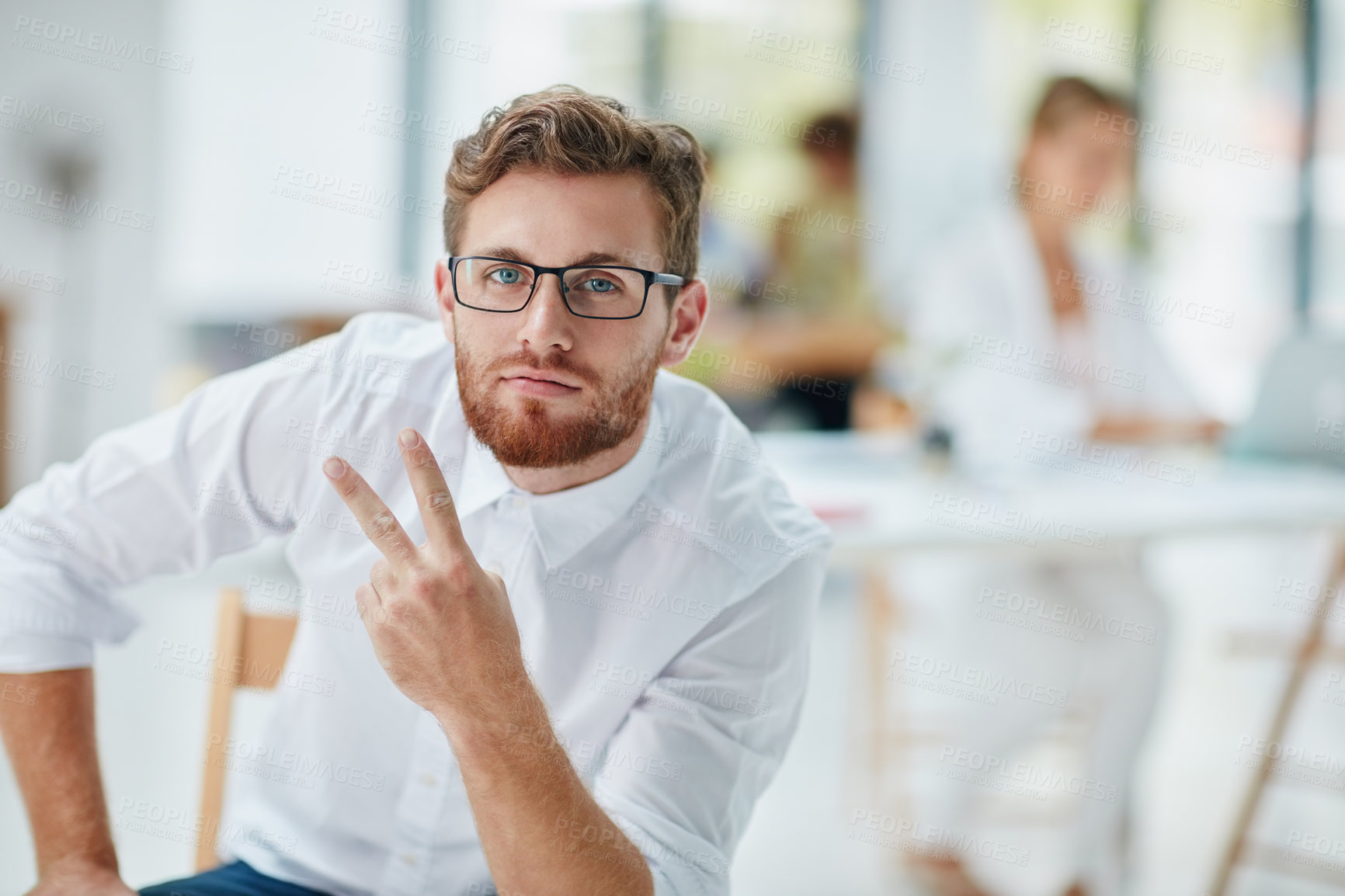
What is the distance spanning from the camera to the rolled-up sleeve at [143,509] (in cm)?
109

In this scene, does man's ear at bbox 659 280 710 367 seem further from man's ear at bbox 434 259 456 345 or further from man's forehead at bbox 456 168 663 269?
man's ear at bbox 434 259 456 345

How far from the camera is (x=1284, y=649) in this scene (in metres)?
2.40

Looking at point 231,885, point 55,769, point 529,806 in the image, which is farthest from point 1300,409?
point 55,769

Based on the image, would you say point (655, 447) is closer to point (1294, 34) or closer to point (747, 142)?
point (747, 142)

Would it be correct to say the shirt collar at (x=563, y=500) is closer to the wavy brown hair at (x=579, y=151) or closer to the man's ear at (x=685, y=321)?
the man's ear at (x=685, y=321)

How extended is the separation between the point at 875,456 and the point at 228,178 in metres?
4.07

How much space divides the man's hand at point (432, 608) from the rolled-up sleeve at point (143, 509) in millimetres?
271

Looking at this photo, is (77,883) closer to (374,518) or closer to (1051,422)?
(374,518)

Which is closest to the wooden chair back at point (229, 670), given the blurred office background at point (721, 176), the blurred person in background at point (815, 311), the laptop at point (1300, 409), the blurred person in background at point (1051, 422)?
the blurred person in background at point (1051, 422)

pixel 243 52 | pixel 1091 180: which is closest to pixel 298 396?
pixel 1091 180

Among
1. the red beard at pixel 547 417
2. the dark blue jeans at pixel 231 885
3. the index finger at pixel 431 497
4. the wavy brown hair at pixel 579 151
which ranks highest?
the wavy brown hair at pixel 579 151

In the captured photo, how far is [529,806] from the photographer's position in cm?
93

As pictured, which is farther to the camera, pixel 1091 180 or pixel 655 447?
pixel 1091 180

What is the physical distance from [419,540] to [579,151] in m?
0.43
